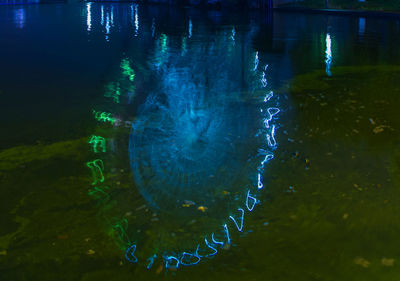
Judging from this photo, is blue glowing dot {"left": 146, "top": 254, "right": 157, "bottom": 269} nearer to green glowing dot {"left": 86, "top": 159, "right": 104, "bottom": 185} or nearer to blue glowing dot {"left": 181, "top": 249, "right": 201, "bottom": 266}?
blue glowing dot {"left": 181, "top": 249, "right": 201, "bottom": 266}

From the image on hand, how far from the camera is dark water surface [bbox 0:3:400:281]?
4.10m

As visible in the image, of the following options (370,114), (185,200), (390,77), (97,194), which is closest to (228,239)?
(185,200)

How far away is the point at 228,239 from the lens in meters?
4.38

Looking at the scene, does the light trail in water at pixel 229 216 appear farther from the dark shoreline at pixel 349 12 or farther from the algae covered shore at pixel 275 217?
the dark shoreline at pixel 349 12

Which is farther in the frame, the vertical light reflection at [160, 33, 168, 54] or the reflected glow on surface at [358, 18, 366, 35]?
the reflected glow on surface at [358, 18, 366, 35]

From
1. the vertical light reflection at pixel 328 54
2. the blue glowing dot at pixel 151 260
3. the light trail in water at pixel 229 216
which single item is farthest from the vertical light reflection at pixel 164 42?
the blue glowing dot at pixel 151 260

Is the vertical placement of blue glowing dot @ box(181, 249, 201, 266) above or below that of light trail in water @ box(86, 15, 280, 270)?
below

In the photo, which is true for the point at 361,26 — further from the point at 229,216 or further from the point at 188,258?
the point at 188,258

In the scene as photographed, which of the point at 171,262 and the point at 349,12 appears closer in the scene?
the point at 171,262

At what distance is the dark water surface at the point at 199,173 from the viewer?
4.10 meters

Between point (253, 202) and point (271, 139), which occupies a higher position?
point (271, 139)

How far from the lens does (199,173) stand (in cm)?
590

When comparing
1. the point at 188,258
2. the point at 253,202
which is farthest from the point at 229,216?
the point at 188,258

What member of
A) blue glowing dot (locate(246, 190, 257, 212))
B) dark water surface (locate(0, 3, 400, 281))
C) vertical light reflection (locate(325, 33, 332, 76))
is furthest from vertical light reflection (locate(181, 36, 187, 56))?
blue glowing dot (locate(246, 190, 257, 212))
